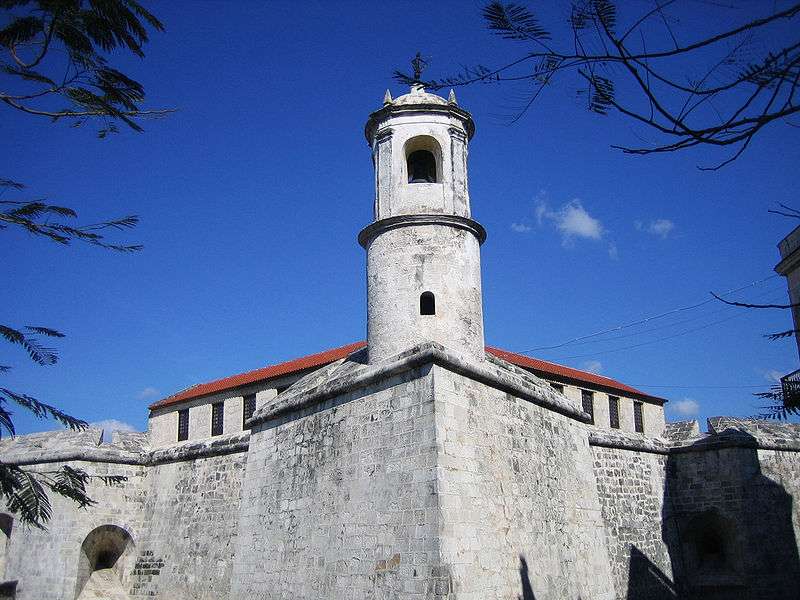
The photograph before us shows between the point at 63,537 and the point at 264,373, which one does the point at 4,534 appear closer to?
the point at 63,537

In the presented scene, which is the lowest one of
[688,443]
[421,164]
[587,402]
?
[688,443]

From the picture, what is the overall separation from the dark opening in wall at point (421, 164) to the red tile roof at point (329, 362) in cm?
526

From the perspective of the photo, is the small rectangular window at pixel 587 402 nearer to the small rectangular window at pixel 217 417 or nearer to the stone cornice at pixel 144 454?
the stone cornice at pixel 144 454

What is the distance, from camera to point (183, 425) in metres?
18.6

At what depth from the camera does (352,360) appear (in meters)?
12.5

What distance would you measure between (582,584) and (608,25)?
35.0ft

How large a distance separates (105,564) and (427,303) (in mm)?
11213

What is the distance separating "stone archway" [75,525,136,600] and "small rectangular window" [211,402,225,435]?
317 cm

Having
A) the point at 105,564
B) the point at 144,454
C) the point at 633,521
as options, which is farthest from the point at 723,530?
the point at 105,564

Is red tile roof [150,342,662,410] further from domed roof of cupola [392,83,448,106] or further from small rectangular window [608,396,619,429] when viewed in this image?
domed roof of cupola [392,83,448,106]

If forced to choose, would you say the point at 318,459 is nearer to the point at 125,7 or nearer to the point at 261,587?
the point at 261,587

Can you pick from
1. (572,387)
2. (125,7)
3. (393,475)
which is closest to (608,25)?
(125,7)

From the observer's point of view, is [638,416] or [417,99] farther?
[638,416]

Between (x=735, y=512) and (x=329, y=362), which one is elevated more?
(x=329, y=362)
